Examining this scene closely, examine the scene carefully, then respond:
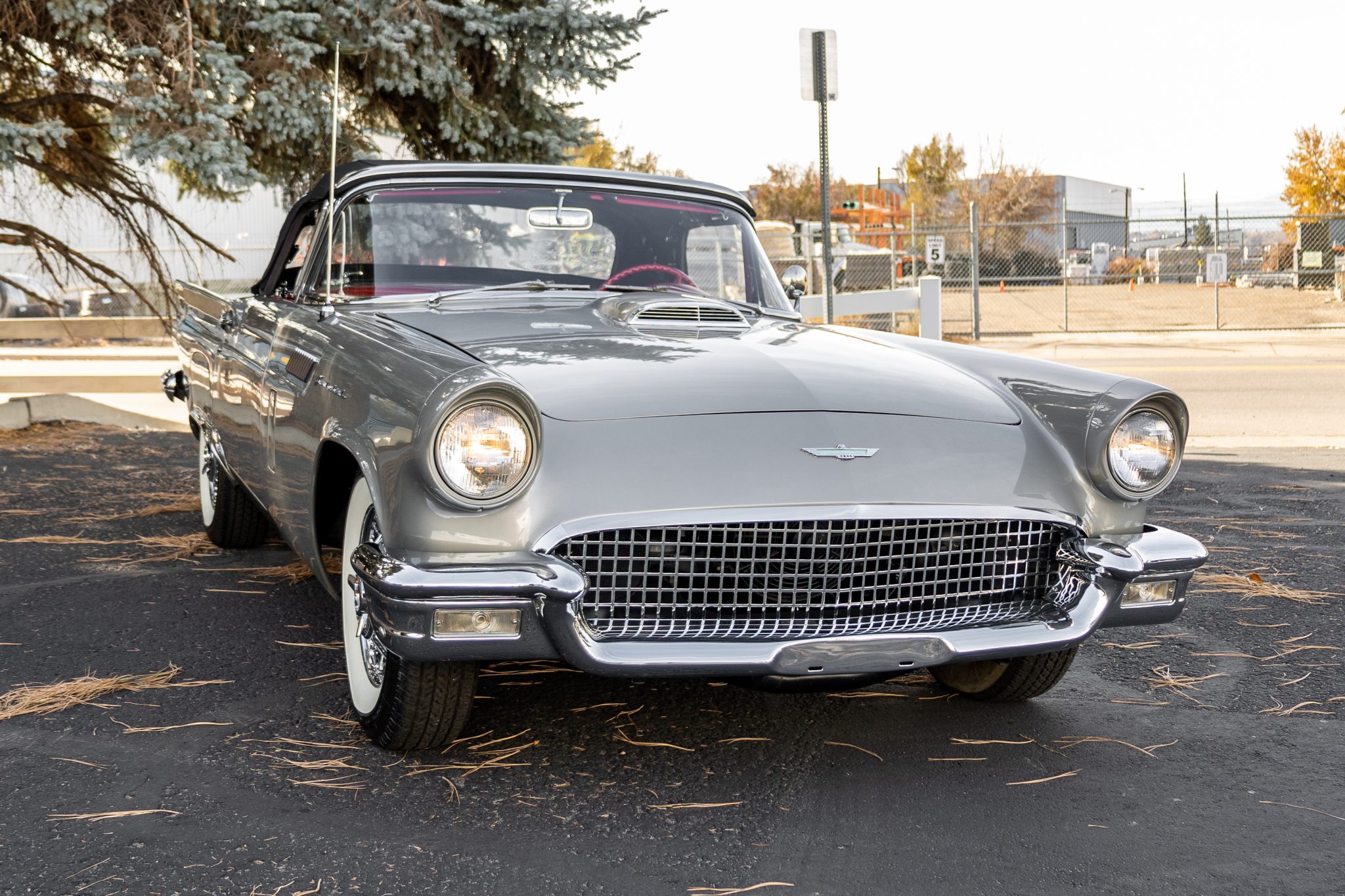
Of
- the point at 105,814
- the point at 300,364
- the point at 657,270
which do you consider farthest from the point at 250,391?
the point at 105,814

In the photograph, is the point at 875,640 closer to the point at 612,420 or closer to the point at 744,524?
the point at 744,524

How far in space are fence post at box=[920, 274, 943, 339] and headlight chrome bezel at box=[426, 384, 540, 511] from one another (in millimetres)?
10714

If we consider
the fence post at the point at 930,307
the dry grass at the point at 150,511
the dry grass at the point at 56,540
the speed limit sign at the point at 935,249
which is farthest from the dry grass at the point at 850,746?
the speed limit sign at the point at 935,249

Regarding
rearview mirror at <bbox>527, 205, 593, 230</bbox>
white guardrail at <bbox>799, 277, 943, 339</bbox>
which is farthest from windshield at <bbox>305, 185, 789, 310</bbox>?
white guardrail at <bbox>799, 277, 943, 339</bbox>

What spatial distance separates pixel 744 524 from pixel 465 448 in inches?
24.6

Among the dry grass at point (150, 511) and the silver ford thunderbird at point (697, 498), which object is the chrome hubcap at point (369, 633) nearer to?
the silver ford thunderbird at point (697, 498)

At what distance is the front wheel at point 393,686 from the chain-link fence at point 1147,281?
15.0m

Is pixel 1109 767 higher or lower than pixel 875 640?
lower

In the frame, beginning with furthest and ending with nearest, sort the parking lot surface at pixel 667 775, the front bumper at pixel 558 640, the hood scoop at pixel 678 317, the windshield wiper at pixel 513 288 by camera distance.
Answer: the windshield wiper at pixel 513 288 → the hood scoop at pixel 678 317 → the front bumper at pixel 558 640 → the parking lot surface at pixel 667 775

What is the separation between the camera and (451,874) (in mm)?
2545

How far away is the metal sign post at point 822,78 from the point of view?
7922 millimetres

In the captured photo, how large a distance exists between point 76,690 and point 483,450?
1.71 m

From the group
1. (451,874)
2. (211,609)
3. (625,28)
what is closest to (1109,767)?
(451,874)

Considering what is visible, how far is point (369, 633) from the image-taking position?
126 inches
